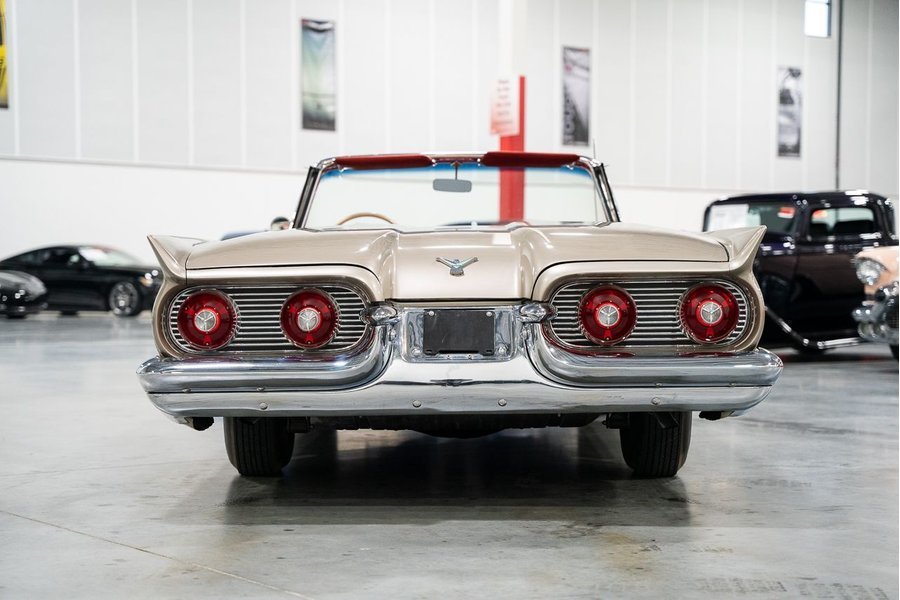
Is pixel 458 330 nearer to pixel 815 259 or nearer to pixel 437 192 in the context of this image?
pixel 437 192

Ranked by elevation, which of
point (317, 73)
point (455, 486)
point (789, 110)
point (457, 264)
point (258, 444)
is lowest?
point (455, 486)

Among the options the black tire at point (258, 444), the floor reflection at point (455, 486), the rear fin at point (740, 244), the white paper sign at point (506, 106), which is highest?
the white paper sign at point (506, 106)

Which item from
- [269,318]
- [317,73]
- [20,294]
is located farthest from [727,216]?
[317,73]

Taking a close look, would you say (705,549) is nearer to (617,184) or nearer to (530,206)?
(530,206)

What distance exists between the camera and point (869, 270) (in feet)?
27.1

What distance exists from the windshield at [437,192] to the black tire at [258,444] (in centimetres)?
98

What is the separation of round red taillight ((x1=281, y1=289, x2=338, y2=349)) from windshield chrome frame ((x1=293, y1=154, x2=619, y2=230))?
1294mm

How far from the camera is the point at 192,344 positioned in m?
3.46

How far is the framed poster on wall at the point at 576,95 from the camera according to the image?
2188 cm

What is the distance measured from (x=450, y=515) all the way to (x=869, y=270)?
5727mm

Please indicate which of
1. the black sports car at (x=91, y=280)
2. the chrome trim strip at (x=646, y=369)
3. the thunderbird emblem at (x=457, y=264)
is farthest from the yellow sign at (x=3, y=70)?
the chrome trim strip at (x=646, y=369)

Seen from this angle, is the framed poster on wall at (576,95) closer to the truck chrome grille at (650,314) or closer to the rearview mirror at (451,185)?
the rearview mirror at (451,185)

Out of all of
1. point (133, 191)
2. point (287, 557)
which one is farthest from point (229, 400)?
point (133, 191)

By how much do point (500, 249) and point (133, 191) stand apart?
1722 centimetres
